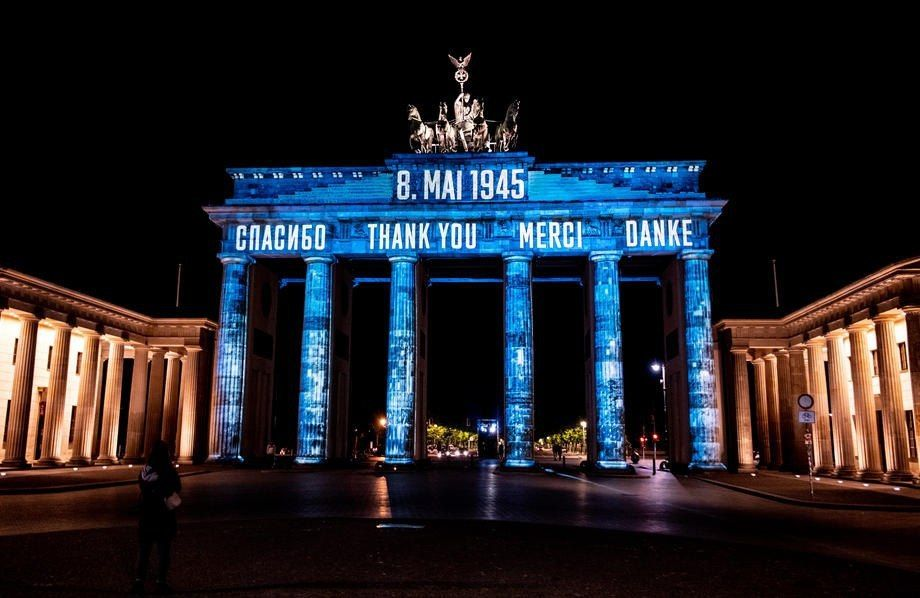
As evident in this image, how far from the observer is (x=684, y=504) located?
2291 cm

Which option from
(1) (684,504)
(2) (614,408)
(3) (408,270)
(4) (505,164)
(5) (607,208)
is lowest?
(1) (684,504)

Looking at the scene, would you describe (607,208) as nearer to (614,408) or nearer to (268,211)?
(614,408)

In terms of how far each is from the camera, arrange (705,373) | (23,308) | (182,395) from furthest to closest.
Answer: (182,395), (705,373), (23,308)

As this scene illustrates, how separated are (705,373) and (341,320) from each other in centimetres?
2327

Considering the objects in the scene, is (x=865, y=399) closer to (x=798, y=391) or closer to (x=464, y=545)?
(x=798, y=391)

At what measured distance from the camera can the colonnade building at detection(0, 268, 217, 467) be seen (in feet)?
132

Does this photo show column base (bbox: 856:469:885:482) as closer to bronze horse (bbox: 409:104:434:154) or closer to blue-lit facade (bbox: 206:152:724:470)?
blue-lit facade (bbox: 206:152:724:470)

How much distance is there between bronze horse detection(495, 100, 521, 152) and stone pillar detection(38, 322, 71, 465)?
2762 centimetres

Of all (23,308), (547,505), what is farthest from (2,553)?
(23,308)

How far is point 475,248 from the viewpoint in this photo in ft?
145

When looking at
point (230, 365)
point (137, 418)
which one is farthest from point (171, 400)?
point (230, 365)

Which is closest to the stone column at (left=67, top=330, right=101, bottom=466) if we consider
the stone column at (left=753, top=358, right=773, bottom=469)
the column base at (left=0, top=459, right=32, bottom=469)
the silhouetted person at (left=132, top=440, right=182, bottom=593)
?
the column base at (left=0, top=459, right=32, bottom=469)

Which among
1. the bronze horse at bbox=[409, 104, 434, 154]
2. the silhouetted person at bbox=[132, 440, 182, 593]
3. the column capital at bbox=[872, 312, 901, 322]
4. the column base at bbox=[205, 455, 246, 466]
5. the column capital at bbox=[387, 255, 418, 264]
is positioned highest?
the bronze horse at bbox=[409, 104, 434, 154]

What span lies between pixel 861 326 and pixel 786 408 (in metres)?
10.7
